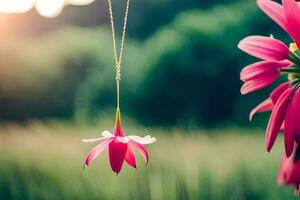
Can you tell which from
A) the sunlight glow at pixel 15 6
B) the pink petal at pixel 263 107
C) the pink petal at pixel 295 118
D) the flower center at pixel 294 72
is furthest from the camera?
the sunlight glow at pixel 15 6

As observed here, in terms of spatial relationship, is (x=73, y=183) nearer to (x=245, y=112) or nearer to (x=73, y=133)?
(x=73, y=133)

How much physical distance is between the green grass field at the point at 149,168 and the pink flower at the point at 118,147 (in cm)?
2

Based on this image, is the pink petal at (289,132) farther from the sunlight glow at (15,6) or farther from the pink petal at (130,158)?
the sunlight glow at (15,6)

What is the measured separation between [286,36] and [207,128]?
325mm

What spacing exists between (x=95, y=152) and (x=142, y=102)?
190 millimetres

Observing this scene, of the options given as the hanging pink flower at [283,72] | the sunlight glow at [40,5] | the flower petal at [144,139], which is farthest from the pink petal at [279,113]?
the sunlight glow at [40,5]

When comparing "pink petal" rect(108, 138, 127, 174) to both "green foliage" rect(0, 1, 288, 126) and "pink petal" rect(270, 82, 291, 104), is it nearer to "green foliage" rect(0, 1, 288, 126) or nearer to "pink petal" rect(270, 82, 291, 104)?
"green foliage" rect(0, 1, 288, 126)

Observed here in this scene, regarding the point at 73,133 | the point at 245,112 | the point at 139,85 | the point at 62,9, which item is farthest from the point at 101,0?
the point at 245,112

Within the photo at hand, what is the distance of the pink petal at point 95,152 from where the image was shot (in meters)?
1.30

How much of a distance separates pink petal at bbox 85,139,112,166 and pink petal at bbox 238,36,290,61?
0.45m

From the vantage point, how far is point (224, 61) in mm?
1309

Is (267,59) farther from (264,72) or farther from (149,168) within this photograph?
(149,168)

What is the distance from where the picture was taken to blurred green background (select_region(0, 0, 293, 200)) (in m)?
1.30

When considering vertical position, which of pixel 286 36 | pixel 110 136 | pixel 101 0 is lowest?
pixel 110 136
